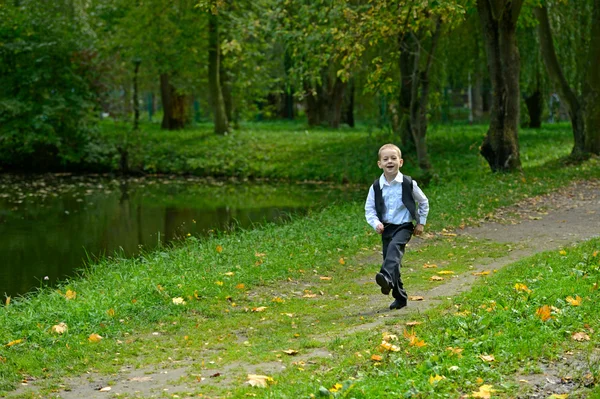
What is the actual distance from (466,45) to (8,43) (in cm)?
1602

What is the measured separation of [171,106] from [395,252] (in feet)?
102

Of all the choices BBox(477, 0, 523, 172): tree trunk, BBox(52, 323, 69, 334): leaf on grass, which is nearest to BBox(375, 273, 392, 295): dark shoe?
BBox(52, 323, 69, 334): leaf on grass

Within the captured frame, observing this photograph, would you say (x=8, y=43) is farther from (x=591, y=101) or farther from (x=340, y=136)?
(x=591, y=101)

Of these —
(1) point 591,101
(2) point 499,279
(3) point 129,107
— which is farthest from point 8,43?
(2) point 499,279

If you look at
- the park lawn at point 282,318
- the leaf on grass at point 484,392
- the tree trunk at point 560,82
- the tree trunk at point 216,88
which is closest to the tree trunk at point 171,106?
the tree trunk at point 216,88

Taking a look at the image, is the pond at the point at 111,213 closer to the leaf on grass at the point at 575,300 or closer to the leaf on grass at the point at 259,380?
the leaf on grass at the point at 259,380

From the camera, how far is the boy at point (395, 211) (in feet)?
28.2

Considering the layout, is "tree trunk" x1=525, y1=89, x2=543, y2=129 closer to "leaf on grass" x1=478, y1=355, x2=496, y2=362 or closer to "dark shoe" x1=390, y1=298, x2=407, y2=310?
"dark shoe" x1=390, y1=298, x2=407, y2=310

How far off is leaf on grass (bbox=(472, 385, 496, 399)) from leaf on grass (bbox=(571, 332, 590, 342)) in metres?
1.27

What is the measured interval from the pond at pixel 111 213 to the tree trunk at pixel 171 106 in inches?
291

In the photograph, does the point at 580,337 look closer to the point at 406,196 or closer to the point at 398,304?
the point at 398,304

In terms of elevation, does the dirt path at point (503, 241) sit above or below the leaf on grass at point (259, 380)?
below

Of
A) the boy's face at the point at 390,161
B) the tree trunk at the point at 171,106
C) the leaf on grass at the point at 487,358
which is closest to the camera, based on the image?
the leaf on grass at the point at 487,358

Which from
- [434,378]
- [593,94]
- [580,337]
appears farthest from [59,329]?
[593,94]
